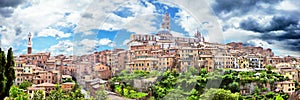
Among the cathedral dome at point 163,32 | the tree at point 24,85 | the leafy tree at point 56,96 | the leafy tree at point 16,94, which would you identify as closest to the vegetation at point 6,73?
the leafy tree at point 16,94

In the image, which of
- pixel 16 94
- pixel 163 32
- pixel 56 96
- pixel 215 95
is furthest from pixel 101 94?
pixel 16 94

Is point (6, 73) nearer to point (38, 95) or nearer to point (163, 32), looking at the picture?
point (38, 95)

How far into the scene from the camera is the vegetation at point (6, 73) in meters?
4.05

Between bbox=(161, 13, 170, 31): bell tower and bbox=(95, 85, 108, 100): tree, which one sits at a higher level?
bbox=(161, 13, 170, 31): bell tower

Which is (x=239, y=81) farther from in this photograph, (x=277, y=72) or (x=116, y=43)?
(x=116, y=43)

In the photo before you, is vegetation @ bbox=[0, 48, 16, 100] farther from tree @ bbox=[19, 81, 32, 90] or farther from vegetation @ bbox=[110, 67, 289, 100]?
vegetation @ bbox=[110, 67, 289, 100]

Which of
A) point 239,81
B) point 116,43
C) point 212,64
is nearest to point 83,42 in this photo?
point 116,43

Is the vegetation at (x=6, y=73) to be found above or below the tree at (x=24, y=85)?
above

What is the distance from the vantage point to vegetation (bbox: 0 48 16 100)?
4047mm

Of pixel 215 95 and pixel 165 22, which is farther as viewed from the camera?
pixel 215 95

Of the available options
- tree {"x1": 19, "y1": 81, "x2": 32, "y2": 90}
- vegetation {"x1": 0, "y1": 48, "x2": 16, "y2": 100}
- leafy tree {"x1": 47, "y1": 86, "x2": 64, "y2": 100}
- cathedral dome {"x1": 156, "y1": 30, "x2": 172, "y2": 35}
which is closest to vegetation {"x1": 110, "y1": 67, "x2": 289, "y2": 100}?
cathedral dome {"x1": 156, "y1": 30, "x2": 172, "y2": 35}

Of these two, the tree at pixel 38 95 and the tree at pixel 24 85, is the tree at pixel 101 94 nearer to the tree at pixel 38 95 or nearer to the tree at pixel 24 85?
the tree at pixel 38 95

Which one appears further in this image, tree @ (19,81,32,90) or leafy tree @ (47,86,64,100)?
tree @ (19,81,32,90)

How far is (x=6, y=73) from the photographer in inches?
167
